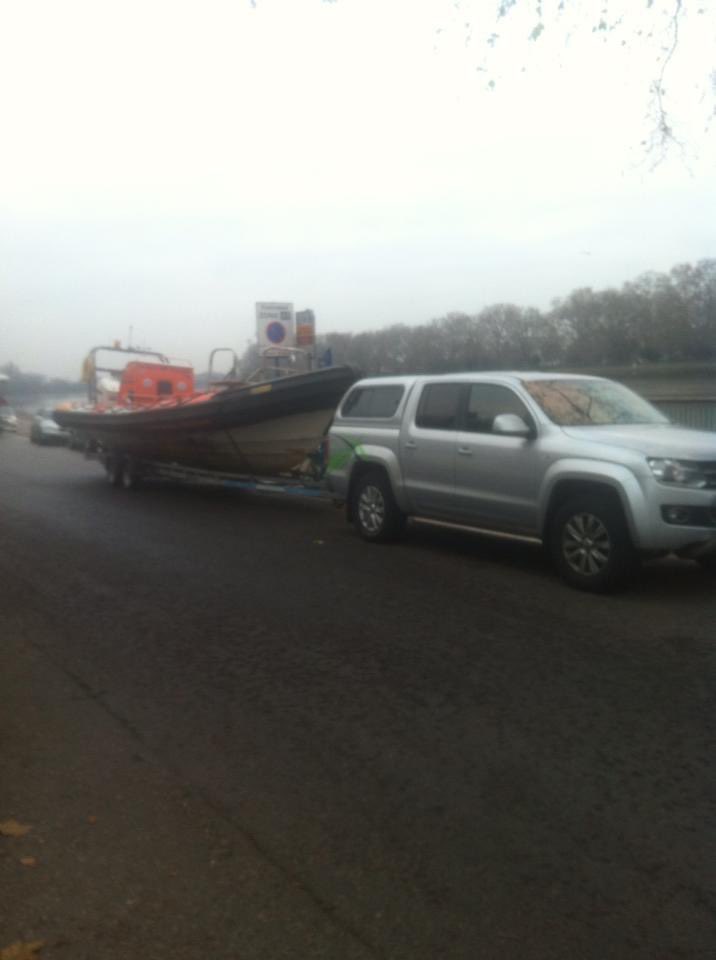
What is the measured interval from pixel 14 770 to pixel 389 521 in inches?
259

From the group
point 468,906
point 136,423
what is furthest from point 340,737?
point 136,423

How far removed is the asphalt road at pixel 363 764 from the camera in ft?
11.6

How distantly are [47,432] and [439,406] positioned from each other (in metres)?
26.3

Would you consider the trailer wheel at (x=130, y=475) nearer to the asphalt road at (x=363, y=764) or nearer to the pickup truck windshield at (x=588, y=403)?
the asphalt road at (x=363, y=764)

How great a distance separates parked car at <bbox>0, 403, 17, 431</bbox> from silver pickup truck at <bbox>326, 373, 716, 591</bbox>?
32.4m

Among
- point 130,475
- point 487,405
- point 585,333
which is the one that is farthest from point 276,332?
point 487,405

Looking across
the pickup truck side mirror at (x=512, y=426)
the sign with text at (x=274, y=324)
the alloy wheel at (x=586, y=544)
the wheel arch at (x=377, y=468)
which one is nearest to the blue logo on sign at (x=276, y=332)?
the sign with text at (x=274, y=324)

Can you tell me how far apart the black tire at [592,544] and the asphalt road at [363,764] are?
9.0 inches

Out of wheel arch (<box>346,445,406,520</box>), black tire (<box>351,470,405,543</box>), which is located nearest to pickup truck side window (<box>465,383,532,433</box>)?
wheel arch (<box>346,445,406,520</box>)

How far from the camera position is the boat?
14148 millimetres

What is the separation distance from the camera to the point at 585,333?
12.9 meters

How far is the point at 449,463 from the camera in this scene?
10250 millimetres

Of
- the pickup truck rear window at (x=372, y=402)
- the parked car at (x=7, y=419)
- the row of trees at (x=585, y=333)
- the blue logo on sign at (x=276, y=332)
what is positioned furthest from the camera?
the parked car at (x=7, y=419)

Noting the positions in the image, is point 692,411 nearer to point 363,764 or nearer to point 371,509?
point 371,509
